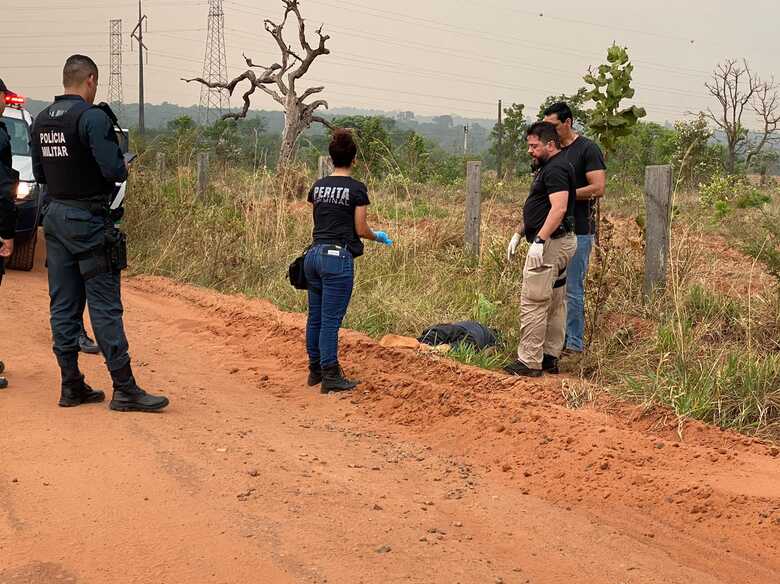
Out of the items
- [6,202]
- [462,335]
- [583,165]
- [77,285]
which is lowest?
[462,335]

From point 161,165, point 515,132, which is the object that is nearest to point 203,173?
point 161,165

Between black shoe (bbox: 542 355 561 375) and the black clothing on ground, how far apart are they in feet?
11.2

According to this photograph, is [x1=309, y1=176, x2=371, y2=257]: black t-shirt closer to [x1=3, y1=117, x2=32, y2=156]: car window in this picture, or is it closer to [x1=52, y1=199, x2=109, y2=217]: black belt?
[x1=52, y1=199, x2=109, y2=217]: black belt

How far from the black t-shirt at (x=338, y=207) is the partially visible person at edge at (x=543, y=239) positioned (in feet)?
4.31

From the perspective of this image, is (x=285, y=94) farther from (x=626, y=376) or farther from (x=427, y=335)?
(x=626, y=376)

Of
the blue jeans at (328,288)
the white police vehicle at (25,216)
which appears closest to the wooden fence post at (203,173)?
the white police vehicle at (25,216)

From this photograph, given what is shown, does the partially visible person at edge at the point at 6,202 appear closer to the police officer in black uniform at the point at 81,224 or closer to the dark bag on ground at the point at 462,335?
the police officer in black uniform at the point at 81,224

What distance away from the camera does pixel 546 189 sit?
6.23 m

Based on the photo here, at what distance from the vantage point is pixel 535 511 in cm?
415

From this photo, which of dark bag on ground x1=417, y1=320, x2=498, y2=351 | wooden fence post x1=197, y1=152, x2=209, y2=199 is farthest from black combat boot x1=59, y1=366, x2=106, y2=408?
wooden fence post x1=197, y1=152, x2=209, y2=199

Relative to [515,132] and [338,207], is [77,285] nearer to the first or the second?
[338,207]

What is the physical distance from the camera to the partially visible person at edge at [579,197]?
6.68 m

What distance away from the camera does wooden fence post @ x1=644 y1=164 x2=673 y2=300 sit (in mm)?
7570

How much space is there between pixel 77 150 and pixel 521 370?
3464 mm
